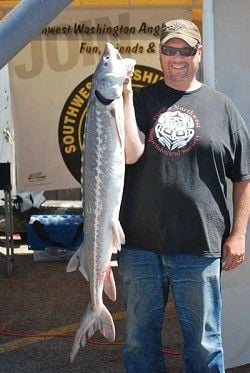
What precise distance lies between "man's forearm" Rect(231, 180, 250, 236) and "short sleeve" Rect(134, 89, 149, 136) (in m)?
0.54

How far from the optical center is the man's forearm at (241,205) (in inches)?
122

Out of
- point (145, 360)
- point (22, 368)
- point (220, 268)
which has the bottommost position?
point (22, 368)

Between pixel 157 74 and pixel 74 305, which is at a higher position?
pixel 157 74

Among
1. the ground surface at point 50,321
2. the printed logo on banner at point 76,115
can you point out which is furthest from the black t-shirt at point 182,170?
the printed logo on banner at point 76,115

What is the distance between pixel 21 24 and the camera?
2.26 m

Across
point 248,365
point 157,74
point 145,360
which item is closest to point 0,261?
point 157,74

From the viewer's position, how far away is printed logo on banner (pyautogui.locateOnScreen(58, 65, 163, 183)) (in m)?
6.42

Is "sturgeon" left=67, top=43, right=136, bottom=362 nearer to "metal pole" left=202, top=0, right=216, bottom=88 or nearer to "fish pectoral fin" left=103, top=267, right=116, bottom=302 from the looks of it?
"fish pectoral fin" left=103, top=267, right=116, bottom=302

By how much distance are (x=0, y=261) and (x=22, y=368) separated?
9.92 feet

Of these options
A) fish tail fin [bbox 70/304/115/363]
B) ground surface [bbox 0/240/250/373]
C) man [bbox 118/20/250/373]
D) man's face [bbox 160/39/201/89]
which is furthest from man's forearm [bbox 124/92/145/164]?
ground surface [bbox 0/240/250/373]

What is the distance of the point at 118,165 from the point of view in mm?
2832

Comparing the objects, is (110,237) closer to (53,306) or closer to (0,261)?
(53,306)

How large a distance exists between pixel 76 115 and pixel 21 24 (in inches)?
165

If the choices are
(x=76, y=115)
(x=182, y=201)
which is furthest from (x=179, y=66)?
(x=76, y=115)
